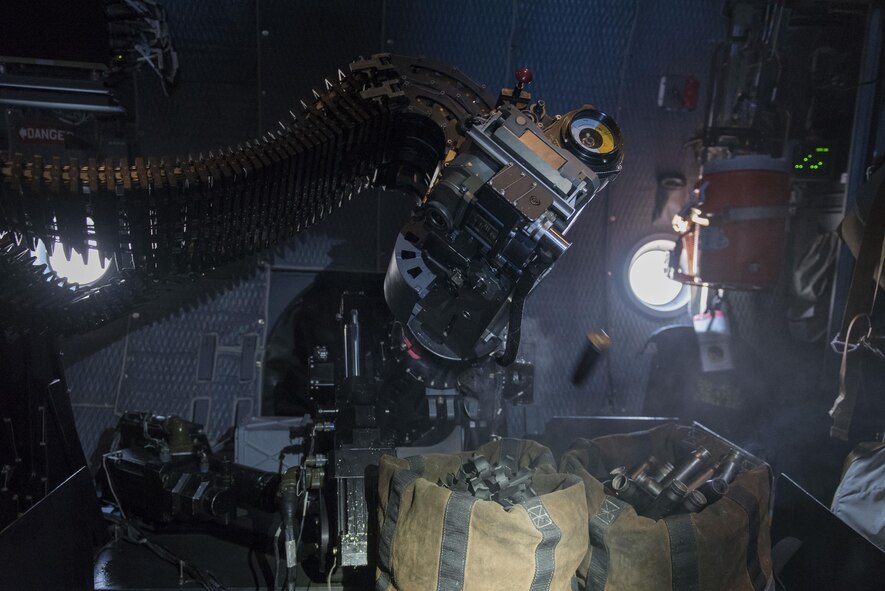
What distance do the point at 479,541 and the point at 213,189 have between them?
4.62 feet

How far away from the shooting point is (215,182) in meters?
2.03

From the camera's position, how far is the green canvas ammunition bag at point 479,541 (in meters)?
1.60

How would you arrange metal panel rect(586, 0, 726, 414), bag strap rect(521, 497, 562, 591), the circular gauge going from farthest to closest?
metal panel rect(586, 0, 726, 414) < the circular gauge < bag strap rect(521, 497, 562, 591)

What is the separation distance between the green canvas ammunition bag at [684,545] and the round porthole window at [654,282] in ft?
6.55

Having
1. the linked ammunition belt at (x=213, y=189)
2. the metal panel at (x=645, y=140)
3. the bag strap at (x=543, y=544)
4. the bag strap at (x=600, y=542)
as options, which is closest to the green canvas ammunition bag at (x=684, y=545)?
the bag strap at (x=600, y=542)

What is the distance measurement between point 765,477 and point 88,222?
7.86ft

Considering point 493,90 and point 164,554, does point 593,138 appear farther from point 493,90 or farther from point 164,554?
point 164,554

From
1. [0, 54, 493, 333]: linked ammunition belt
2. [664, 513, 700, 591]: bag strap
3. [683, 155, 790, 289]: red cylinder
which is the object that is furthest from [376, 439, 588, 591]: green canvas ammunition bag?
[683, 155, 790, 289]: red cylinder

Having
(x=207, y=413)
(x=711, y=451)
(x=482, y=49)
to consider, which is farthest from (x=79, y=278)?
(x=711, y=451)

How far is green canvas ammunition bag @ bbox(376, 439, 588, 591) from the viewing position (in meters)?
1.60

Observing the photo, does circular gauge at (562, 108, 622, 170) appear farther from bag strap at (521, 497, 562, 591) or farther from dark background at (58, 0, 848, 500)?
dark background at (58, 0, 848, 500)

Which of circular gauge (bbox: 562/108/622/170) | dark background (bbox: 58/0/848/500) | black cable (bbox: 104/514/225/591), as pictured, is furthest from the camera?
dark background (bbox: 58/0/848/500)

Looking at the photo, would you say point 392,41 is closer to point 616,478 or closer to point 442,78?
point 442,78

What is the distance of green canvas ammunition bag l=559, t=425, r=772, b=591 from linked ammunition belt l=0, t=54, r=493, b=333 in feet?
4.44
